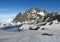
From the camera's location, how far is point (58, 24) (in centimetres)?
5294

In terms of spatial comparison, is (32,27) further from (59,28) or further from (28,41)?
(28,41)

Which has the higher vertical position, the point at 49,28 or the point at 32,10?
the point at 32,10

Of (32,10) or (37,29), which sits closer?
(37,29)

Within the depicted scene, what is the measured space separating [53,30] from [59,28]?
1554 millimetres

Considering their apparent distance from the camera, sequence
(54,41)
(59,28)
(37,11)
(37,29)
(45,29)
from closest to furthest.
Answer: (54,41) < (59,28) < (45,29) < (37,29) < (37,11)

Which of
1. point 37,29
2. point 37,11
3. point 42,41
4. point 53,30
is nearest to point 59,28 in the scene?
point 53,30

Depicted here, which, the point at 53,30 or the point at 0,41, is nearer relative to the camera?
the point at 0,41

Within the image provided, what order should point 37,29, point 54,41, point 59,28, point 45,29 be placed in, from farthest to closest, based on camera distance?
point 37,29
point 45,29
point 59,28
point 54,41

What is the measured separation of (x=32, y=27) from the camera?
2304 inches

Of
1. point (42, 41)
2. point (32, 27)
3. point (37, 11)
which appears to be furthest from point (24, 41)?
Result: point (37, 11)

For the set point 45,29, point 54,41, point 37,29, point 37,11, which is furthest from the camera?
point 37,11

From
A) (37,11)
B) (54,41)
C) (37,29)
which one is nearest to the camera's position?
(54,41)

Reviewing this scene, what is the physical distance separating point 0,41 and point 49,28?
2211 cm

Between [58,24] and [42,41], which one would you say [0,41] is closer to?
[42,41]
